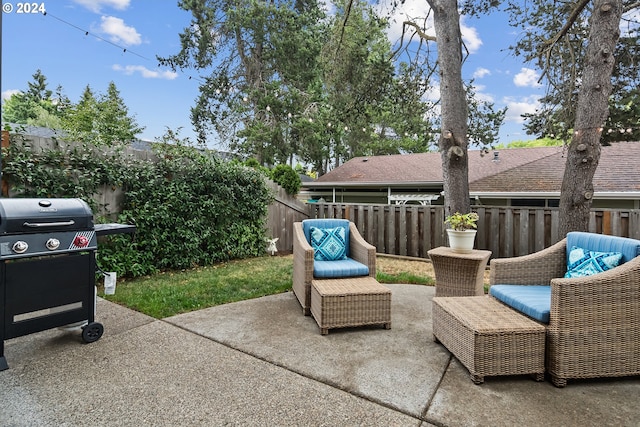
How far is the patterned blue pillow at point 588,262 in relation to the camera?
2.44 m

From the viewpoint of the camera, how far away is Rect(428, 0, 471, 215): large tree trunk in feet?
16.6

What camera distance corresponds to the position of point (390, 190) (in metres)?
13.1

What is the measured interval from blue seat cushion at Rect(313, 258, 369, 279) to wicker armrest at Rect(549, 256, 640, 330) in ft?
5.66

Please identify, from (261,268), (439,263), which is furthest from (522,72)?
(261,268)

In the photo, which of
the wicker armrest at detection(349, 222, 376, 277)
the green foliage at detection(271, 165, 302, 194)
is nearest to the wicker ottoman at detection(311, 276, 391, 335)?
the wicker armrest at detection(349, 222, 376, 277)

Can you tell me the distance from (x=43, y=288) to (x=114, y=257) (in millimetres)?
2257

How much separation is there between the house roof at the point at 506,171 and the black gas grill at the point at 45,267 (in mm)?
7860

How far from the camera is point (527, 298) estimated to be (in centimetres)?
254

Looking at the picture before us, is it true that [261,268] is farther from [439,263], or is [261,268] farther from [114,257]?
[439,263]

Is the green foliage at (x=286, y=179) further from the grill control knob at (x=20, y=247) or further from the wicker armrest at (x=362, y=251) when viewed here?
the grill control knob at (x=20, y=247)

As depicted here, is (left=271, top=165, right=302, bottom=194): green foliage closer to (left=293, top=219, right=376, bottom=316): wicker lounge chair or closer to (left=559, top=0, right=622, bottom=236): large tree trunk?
(left=293, top=219, right=376, bottom=316): wicker lounge chair

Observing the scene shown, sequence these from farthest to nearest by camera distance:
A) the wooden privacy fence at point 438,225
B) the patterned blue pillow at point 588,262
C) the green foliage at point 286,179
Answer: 1. the green foliage at point 286,179
2. the wooden privacy fence at point 438,225
3. the patterned blue pillow at point 588,262

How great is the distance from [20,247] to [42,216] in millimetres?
247
